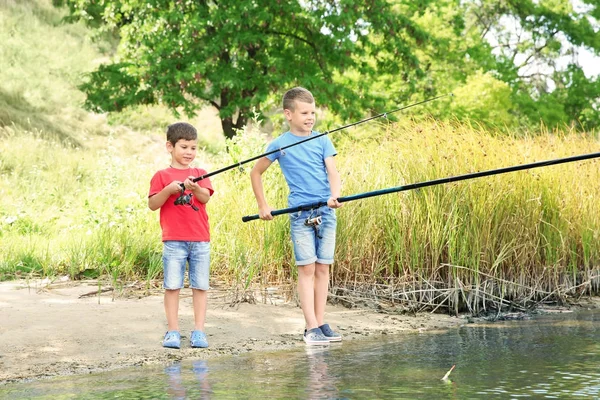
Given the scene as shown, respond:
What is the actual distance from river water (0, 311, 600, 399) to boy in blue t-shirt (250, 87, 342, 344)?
388 mm

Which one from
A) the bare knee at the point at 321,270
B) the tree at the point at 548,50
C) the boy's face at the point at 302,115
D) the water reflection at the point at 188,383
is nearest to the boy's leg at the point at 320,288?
the bare knee at the point at 321,270

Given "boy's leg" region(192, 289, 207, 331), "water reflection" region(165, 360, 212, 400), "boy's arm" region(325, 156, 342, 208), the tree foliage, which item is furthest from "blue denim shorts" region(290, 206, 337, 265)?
the tree foliage

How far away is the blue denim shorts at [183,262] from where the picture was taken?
599cm

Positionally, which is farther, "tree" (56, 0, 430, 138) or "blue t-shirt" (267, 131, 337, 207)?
"tree" (56, 0, 430, 138)

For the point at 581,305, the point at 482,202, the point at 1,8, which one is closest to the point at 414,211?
the point at 482,202

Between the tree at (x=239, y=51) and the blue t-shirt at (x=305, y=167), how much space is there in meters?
13.2

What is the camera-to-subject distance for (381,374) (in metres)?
5.08

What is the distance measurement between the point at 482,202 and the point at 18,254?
4.69 metres

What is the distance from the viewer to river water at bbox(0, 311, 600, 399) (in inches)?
180

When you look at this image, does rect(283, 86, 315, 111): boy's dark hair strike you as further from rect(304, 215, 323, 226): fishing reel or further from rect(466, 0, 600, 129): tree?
rect(466, 0, 600, 129): tree

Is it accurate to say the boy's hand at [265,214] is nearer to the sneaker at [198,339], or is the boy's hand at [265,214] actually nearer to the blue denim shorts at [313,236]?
the blue denim shorts at [313,236]

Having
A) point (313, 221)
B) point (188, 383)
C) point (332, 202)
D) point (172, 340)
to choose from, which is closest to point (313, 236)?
point (313, 221)

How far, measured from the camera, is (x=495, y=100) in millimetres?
26875

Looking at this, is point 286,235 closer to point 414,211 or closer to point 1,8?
point 414,211
